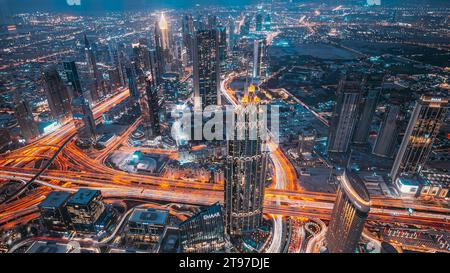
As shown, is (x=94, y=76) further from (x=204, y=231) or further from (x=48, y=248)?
(x=204, y=231)

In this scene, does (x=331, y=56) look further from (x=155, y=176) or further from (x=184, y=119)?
(x=155, y=176)

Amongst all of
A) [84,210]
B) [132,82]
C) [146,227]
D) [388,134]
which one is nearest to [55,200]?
[84,210]

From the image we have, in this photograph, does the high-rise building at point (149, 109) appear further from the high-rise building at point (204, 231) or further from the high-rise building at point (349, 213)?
the high-rise building at point (349, 213)

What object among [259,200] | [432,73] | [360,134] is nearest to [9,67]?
[259,200]

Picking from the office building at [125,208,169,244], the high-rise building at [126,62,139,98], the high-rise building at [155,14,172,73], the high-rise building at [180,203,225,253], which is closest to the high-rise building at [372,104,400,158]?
the high-rise building at [180,203,225,253]

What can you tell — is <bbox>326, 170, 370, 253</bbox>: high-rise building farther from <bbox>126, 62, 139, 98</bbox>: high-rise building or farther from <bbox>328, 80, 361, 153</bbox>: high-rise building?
<bbox>126, 62, 139, 98</bbox>: high-rise building

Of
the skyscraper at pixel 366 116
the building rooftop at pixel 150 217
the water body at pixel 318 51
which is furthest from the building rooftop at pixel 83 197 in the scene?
the water body at pixel 318 51
